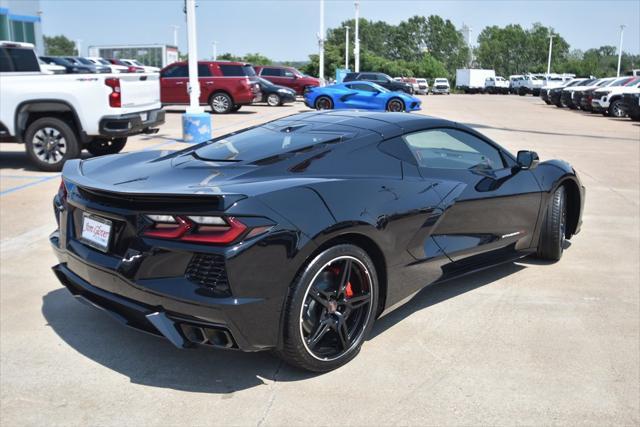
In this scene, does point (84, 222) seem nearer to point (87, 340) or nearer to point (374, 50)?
point (87, 340)

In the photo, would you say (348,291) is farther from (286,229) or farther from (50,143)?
(50,143)

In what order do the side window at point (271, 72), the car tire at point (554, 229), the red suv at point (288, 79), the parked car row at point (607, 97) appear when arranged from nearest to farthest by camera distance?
the car tire at point (554, 229) < the parked car row at point (607, 97) < the side window at point (271, 72) < the red suv at point (288, 79)

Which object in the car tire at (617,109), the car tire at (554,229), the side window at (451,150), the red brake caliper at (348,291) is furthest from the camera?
the car tire at (617,109)

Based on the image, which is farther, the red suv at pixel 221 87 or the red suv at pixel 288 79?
the red suv at pixel 288 79

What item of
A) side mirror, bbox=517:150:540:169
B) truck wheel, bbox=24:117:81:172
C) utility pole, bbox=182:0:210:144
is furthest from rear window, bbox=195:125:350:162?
utility pole, bbox=182:0:210:144

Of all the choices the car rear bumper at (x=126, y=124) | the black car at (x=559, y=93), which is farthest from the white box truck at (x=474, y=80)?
the car rear bumper at (x=126, y=124)

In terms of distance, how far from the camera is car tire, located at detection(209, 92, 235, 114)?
21.8m

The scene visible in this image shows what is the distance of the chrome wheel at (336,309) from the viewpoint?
3.34 m

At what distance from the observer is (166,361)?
3.62 meters

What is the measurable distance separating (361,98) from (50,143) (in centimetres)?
1555

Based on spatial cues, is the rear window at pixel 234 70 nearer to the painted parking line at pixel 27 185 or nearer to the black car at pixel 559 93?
the painted parking line at pixel 27 185

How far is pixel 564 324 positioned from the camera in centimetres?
417

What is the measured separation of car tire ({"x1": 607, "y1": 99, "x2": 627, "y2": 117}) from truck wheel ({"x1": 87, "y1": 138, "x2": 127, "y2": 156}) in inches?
814

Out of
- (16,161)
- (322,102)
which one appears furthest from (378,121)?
(322,102)
